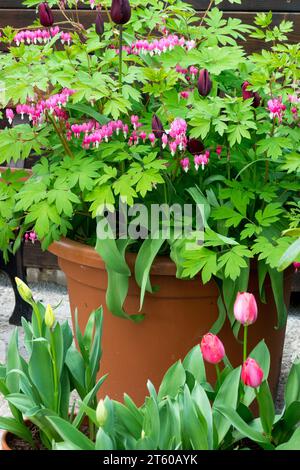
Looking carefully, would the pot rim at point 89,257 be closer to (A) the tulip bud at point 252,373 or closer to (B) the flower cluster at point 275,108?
(B) the flower cluster at point 275,108

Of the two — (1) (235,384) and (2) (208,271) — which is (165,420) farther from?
(2) (208,271)

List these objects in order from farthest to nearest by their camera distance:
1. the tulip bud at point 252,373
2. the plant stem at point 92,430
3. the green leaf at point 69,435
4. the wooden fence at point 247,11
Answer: the wooden fence at point 247,11
the plant stem at point 92,430
the green leaf at point 69,435
the tulip bud at point 252,373

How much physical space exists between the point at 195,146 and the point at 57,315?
1.59 m

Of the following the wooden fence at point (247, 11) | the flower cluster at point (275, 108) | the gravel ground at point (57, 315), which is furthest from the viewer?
the wooden fence at point (247, 11)

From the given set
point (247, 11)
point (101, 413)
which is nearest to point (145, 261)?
point (101, 413)

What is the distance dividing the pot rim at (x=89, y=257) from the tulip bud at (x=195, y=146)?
301 mm

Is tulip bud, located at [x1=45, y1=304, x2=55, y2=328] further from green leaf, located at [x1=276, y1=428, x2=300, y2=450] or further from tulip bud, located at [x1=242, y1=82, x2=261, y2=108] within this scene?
tulip bud, located at [x1=242, y1=82, x2=261, y2=108]

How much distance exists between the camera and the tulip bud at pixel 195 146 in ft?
6.89

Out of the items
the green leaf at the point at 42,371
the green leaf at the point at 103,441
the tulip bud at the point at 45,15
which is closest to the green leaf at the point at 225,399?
the green leaf at the point at 103,441

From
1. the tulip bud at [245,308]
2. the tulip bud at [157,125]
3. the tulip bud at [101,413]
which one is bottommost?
the tulip bud at [101,413]

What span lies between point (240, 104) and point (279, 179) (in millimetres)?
365

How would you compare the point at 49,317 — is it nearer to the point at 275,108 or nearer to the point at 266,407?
the point at 266,407

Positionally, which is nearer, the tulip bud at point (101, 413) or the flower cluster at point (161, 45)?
the tulip bud at point (101, 413)
